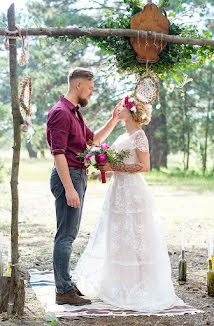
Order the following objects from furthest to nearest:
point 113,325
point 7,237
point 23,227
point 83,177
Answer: point 23,227
point 7,237
point 83,177
point 113,325

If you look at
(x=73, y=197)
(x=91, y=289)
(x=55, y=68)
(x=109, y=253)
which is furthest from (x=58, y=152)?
(x=55, y=68)

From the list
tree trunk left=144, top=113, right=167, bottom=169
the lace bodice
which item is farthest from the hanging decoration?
tree trunk left=144, top=113, right=167, bottom=169

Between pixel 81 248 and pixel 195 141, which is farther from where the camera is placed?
pixel 195 141

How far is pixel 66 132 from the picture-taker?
3.54 m

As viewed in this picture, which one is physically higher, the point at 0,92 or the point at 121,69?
the point at 0,92

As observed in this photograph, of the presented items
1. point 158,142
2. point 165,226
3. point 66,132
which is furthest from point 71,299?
point 158,142

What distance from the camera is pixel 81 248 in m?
6.20

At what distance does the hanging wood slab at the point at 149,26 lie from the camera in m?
3.79

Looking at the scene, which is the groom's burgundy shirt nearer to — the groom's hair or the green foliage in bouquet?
the green foliage in bouquet

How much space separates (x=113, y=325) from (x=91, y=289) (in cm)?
70

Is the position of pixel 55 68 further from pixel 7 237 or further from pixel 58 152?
pixel 58 152

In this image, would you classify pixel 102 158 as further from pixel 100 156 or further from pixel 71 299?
pixel 71 299

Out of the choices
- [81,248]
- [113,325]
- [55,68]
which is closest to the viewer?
[113,325]

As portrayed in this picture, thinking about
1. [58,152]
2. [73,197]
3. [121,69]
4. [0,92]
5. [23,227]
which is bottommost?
[23,227]
